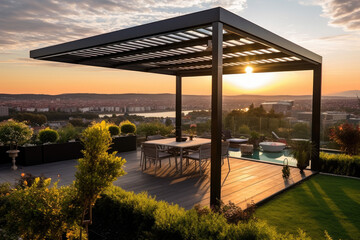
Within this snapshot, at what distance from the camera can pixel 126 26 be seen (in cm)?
1002

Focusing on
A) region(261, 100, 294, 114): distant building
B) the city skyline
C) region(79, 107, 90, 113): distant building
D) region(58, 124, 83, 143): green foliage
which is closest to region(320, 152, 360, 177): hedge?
the city skyline

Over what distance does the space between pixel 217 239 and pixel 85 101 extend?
13.4m

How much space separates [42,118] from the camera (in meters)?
12.0

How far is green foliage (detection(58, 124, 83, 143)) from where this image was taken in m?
9.29

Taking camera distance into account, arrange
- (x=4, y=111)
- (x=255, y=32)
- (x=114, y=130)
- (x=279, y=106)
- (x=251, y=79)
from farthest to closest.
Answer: (x=279, y=106), (x=251, y=79), (x=4, y=111), (x=114, y=130), (x=255, y=32)

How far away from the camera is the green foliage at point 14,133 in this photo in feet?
25.6

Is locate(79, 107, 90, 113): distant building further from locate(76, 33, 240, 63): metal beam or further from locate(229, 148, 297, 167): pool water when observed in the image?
locate(229, 148, 297, 167): pool water

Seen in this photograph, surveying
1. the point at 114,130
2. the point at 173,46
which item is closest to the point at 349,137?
the point at 173,46

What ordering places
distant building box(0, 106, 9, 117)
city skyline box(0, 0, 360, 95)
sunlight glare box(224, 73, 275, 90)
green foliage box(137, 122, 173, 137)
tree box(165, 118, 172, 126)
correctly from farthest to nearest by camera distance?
tree box(165, 118, 172, 126)
green foliage box(137, 122, 173, 137)
distant building box(0, 106, 9, 117)
sunlight glare box(224, 73, 275, 90)
city skyline box(0, 0, 360, 95)

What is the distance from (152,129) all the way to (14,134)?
537 cm

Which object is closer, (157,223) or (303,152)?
(157,223)

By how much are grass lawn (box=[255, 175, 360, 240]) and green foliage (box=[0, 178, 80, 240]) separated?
3.17m

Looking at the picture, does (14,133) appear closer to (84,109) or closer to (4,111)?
(4,111)

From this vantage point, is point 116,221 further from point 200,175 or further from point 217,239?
point 200,175
